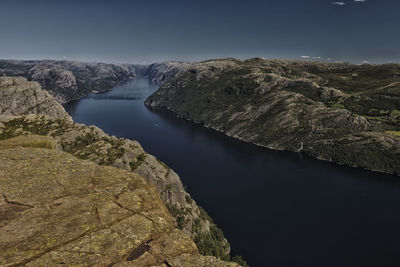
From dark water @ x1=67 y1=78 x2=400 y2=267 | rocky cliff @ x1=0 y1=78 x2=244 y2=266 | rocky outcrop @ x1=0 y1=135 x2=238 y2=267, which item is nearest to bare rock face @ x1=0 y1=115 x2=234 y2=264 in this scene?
rocky cliff @ x1=0 y1=78 x2=244 y2=266

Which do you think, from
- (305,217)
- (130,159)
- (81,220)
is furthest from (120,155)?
(305,217)

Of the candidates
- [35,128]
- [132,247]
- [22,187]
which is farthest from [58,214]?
[35,128]

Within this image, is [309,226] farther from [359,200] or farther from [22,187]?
[22,187]

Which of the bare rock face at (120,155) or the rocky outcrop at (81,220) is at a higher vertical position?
the rocky outcrop at (81,220)

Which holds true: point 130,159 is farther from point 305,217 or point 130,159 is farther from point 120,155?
point 305,217

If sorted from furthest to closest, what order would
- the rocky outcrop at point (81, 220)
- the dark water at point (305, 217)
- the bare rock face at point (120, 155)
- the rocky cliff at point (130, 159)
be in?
1. the dark water at point (305, 217)
2. the rocky cliff at point (130, 159)
3. the bare rock face at point (120, 155)
4. the rocky outcrop at point (81, 220)

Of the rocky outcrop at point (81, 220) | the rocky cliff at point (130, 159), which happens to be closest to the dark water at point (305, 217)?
the rocky cliff at point (130, 159)

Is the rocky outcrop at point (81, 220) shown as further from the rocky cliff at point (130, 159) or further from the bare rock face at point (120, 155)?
the bare rock face at point (120, 155)

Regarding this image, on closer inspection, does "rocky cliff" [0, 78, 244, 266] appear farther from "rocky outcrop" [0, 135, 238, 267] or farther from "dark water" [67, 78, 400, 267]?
"rocky outcrop" [0, 135, 238, 267]
